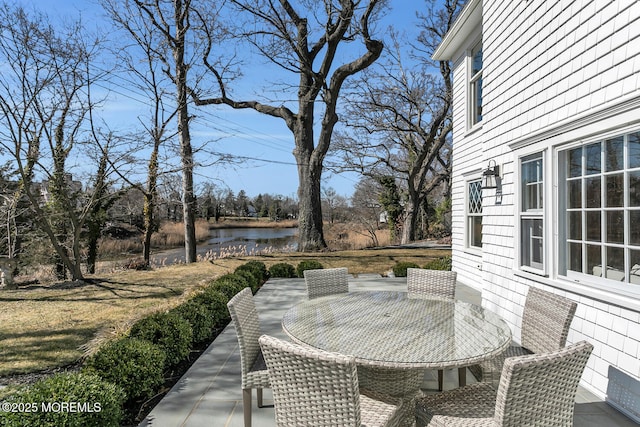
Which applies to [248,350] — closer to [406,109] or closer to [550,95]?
[550,95]

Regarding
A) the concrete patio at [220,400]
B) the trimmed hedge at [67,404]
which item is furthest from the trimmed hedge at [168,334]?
the trimmed hedge at [67,404]

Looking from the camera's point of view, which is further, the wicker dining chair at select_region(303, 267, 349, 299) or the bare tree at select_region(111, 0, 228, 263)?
the bare tree at select_region(111, 0, 228, 263)

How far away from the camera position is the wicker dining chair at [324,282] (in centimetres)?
411

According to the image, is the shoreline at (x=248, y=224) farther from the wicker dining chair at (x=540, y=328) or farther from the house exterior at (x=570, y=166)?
the wicker dining chair at (x=540, y=328)

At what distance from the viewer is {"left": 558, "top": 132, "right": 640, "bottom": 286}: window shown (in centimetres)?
267

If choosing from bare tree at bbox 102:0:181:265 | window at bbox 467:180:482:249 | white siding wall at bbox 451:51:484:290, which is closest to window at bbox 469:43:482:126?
white siding wall at bbox 451:51:484:290

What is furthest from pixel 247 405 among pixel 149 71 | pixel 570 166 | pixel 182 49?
pixel 182 49

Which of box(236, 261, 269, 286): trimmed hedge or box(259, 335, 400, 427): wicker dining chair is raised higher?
box(259, 335, 400, 427): wicker dining chair

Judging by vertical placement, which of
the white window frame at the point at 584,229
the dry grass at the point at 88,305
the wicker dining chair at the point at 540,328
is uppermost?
the white window frame at the point at 584,229

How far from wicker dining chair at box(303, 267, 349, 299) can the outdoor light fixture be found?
218 centimetres

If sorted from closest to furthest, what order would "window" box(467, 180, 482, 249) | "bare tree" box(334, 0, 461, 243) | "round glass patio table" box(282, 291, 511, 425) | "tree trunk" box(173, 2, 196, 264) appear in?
"round glass patio table" box(282, 291, 511, 425) < "window" box(467, 180, 482, 249) < "tree trunk" box(173, 2, 196, 264) < "bare tree" box(334, 0, 461, 243)

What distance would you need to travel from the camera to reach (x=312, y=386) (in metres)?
1.64

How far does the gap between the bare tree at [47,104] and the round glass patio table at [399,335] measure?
22.7 ft

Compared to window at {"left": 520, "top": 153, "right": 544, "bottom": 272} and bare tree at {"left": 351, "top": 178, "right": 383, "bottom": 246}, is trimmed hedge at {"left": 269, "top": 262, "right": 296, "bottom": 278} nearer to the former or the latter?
window at {"left": 520, "top": 153, "right": 544, "bottom": 272}
